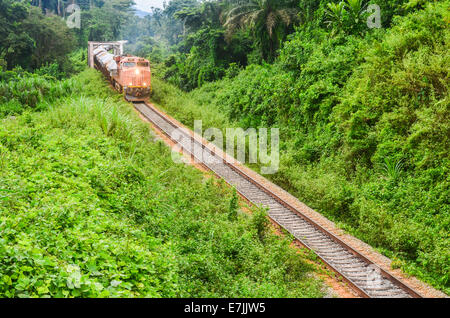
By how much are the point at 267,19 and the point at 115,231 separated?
63.4 ft

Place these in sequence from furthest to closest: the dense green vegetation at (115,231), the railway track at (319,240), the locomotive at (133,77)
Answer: the locomotive at (133,77) < the railway track at (319,240) < the dense green vegetation at (115,231)

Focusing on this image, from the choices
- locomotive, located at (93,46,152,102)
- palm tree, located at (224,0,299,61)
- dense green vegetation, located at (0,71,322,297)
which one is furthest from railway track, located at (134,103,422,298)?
palm tree, located at (224,0,299,61)

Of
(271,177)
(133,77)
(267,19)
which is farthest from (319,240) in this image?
(133,77)

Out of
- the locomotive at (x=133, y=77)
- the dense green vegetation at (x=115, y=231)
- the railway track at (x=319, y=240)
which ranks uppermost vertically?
the locomotive at (x=133, y=77)

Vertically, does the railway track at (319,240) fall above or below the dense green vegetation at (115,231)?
below

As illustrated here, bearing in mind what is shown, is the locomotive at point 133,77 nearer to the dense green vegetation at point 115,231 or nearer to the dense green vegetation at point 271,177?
the dense green vegetation at point 271,177

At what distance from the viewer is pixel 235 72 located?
2625 centimetres

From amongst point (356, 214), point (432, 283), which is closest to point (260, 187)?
point (356, 214)

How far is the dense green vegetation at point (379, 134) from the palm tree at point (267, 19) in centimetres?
525

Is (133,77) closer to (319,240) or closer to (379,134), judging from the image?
(379,134)

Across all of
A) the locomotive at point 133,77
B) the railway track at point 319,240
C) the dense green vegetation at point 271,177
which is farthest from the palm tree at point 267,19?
the railway track at point 319,240

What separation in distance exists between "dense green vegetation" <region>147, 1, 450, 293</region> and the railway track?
29.1 inches

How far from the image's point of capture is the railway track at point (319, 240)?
7.36 metres

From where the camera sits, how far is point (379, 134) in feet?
38.5
